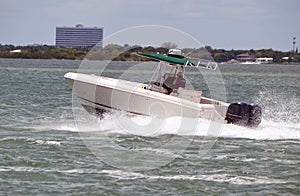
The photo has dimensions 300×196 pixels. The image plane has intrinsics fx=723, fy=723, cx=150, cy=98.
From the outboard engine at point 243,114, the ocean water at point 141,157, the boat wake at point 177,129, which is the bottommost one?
the ocean water at point 141,157

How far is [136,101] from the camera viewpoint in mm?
19922

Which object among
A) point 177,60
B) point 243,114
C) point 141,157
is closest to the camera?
point 141,157

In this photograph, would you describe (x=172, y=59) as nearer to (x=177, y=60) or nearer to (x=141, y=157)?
(x=177, y=60)

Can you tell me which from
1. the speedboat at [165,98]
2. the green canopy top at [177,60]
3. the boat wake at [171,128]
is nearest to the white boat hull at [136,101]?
the speedboat at [165,98]

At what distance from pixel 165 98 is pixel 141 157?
3.99m

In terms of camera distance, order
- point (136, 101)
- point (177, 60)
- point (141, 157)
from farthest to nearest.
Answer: point (177, 60) < point (136, 101) < point (141, 157)

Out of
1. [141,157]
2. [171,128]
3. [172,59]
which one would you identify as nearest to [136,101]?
[171,128]

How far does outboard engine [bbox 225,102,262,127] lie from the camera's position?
64.1 ft

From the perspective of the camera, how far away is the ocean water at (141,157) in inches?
512

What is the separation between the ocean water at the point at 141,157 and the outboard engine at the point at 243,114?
224 mm

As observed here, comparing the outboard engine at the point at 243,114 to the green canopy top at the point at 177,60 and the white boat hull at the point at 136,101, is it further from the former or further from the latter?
the green canopy top at the point at 177,60

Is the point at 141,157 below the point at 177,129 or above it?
below

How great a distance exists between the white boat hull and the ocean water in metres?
0.28

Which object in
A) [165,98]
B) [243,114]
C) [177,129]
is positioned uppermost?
[165,98]
